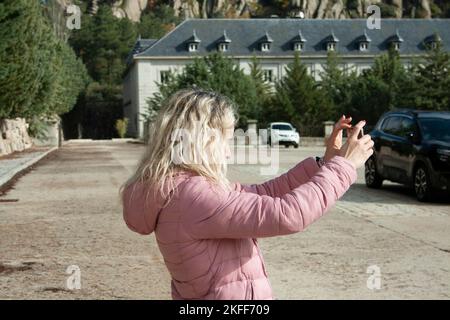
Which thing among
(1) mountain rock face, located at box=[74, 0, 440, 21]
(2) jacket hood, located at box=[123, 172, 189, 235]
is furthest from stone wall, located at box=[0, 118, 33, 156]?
(1) mountain rock face, located at box=[74, 0, 440, 21]

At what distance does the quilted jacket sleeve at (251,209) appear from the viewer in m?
2.34

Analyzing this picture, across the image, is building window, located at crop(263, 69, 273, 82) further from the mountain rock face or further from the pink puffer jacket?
the pink puffer jacket

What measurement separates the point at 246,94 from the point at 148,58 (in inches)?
1049

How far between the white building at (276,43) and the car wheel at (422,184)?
72602 millimetres

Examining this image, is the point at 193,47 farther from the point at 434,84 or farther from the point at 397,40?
the point at 434,84

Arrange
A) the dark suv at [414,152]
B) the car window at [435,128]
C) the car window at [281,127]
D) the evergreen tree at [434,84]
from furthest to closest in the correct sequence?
the evergreen tree at [434,84], the car window at [281,127], the car window at [435,128], the dark suv at [414,152]

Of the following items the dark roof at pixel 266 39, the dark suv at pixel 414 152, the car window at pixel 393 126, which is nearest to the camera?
the dark suv at pixel 414 152

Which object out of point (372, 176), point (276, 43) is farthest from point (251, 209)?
point (276, 43)

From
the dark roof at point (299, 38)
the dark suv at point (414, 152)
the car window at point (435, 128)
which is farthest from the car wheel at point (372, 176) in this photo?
the dark roof at point (299, 38)

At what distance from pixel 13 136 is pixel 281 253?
3421 cm

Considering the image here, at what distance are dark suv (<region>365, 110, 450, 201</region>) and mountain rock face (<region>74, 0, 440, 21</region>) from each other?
129016mm

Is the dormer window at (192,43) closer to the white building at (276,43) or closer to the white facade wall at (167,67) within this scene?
the white building at (276,43)

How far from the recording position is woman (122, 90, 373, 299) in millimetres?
2357

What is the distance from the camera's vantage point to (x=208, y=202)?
2.36 meters
